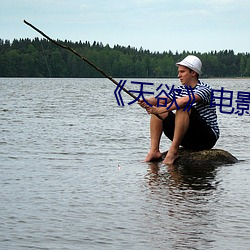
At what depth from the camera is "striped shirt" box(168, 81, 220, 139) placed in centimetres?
840

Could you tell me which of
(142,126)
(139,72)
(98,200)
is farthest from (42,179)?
(139,72)

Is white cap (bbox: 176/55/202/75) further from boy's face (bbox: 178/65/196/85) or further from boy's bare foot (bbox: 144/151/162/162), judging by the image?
boy's bare foot (bbox: 144/151/162/162)

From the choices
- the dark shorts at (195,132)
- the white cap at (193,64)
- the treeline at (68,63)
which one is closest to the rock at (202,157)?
the dark shorts at (195,132)

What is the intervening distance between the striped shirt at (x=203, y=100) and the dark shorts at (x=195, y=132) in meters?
0.06

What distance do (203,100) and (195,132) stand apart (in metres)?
0.41

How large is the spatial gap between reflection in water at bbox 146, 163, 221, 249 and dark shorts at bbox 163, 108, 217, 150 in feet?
1.19

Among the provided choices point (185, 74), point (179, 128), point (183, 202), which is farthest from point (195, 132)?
point (183, 202)

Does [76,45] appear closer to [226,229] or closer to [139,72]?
[139,72]

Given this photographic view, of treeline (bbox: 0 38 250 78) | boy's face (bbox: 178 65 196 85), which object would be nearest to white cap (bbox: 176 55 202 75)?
boy's face (bbox: 178 65 196 85)

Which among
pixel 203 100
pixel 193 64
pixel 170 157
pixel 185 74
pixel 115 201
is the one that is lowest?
pixel 115 201

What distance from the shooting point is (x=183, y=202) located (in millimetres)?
6293

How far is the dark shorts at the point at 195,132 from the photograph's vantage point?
8500mm

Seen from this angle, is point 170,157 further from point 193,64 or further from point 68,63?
point 68,63

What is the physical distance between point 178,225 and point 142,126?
12046mm
